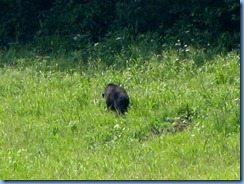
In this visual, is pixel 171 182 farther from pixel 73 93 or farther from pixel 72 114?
pixel 73 93

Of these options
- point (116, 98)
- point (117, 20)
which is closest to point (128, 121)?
point (116, 98)

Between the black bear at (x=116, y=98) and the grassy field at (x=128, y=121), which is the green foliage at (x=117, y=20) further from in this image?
the black bear at (x=116, y=98)

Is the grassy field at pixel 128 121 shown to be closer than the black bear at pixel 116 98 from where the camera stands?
Yes

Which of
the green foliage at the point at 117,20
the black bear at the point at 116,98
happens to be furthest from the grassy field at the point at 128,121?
the green foliage at the point at 117,20

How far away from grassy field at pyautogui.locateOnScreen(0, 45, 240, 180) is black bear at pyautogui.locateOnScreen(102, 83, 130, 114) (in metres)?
0.12

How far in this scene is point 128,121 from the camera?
35.8 feet

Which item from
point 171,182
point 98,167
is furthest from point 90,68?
point 171,182

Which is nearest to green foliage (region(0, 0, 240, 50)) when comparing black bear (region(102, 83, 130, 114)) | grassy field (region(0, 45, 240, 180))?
grassy field (region(0, 45, 240, 180))

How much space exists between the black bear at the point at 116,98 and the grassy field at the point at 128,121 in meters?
0.12

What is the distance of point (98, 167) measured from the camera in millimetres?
9492

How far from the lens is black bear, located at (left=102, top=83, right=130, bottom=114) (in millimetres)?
11375

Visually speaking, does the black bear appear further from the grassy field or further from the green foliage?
the green foliage

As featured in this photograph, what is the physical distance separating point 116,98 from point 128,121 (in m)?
0.65

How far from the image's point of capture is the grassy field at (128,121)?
9383 millimetres
